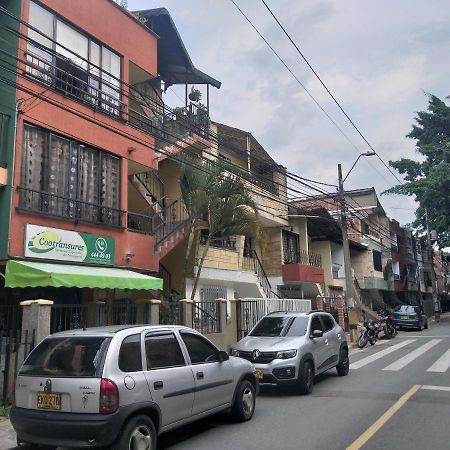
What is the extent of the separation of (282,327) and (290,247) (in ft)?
57.7

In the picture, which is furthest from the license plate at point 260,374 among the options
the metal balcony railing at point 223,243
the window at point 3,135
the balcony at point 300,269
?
the balcony at point 300,269

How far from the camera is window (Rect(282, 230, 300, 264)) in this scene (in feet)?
91.1

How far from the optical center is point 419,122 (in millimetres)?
42531

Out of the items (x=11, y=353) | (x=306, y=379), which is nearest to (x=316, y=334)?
(x=306, y=379)

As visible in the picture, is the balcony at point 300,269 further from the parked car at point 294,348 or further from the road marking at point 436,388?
the road marking at point 436,388

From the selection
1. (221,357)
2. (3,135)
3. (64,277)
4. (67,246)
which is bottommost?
(221,357)

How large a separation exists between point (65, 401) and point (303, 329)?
254 inches

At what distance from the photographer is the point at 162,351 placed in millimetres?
6477

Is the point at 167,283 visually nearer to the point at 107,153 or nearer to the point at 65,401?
the point at 107,153

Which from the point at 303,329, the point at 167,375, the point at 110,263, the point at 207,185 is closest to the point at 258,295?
the point at 207,185

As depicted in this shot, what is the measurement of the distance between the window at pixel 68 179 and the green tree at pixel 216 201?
2.48 meters

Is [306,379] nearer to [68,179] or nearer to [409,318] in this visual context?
[68,179]

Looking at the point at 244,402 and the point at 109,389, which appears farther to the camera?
the point at 244,402

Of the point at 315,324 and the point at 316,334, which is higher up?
the point at 315,324
